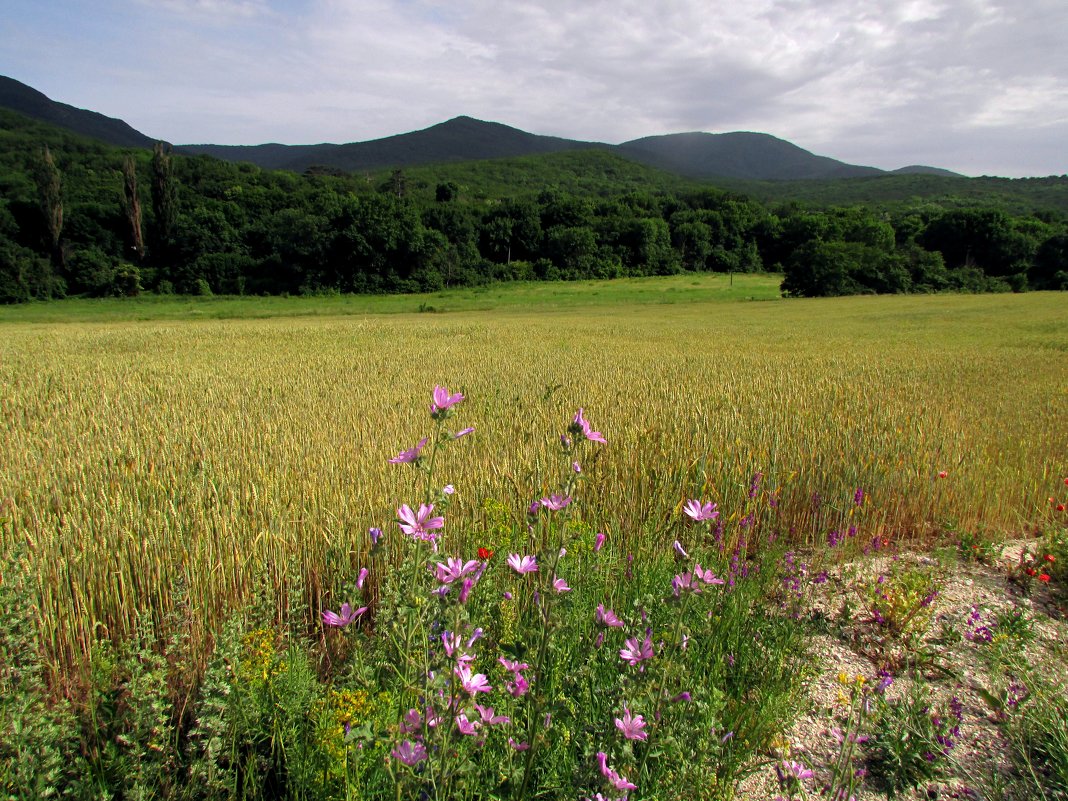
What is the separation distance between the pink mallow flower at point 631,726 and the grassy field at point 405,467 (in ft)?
2.51

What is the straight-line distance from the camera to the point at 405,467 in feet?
15.8

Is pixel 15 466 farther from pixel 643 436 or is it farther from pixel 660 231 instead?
pixel 660 231

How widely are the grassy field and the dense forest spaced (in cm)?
5584

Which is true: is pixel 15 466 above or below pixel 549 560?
below

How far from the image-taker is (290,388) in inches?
350

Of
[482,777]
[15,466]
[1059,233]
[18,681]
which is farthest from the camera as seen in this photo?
[1059,233]

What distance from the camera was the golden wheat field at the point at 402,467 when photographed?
3.13 m

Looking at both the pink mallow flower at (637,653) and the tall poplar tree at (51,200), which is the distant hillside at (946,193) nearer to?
the tall poplar tree at (51,200)

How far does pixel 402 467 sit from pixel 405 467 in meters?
0.06

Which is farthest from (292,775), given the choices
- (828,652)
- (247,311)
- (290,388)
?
(247,311)

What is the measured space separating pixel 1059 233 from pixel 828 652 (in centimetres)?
9445

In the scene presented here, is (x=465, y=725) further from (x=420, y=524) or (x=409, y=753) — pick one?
(x=420, y=524)

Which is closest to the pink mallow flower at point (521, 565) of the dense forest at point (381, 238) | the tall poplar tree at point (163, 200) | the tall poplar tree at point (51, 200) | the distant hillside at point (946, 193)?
the dense forest at point (381, 238)

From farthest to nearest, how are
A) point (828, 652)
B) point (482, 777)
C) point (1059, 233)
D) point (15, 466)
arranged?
point (1059, 233)
point (15, 466)
point (828, 652)
point (482, 777)
